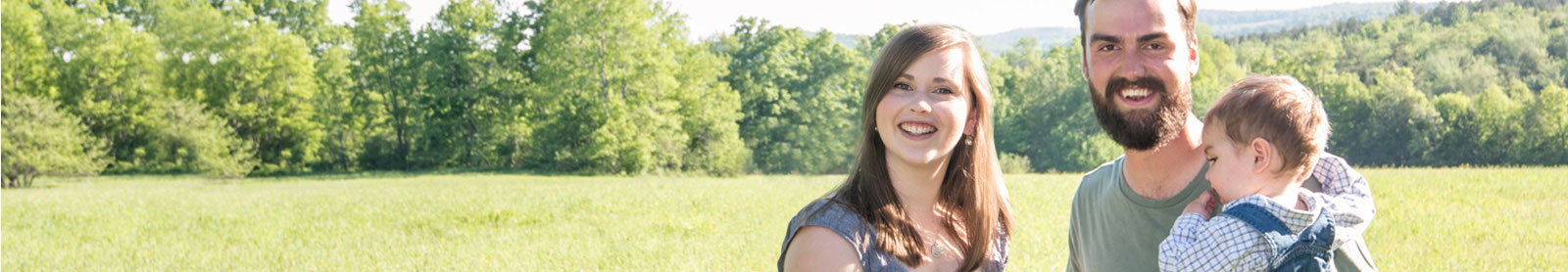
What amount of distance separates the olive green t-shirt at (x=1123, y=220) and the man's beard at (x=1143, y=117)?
0.20 m

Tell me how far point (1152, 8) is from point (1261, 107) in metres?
0.40

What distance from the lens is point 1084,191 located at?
142 inches

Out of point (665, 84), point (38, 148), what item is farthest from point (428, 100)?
point (38, 148)

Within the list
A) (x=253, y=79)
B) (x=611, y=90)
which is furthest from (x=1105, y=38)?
(x=253, y=79)

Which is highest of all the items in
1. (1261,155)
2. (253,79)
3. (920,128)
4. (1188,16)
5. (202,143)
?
(253,79)

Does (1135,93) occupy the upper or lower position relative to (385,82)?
lower

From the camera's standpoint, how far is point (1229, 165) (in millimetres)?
2648

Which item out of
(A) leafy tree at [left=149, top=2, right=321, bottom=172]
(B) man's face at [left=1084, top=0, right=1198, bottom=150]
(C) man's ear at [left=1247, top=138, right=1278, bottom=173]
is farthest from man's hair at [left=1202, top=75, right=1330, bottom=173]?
(A) leafy tree at [left=149, top=2, right=321, bottom=172]

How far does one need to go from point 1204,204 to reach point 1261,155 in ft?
0.78

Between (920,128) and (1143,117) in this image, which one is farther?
(1143,117)

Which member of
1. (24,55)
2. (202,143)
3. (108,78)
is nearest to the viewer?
(24,55)

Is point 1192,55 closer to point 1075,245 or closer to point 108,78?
point 1075,245

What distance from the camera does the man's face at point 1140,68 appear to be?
109 inches

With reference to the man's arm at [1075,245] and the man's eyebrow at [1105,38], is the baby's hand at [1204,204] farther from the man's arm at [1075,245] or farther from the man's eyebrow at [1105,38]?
the man's arm at [1075,245]
